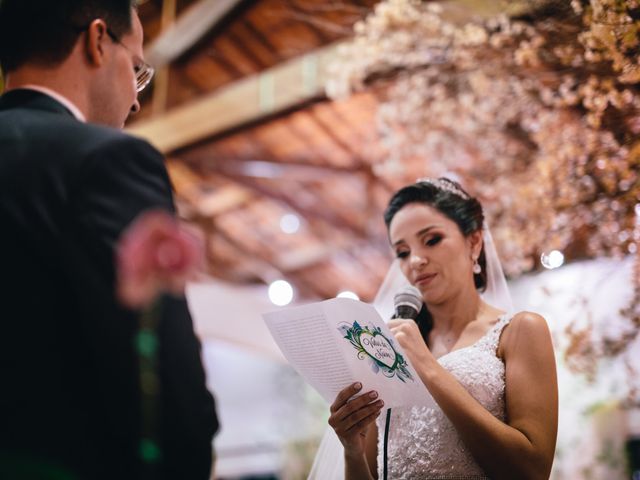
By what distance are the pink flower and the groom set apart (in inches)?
2.0

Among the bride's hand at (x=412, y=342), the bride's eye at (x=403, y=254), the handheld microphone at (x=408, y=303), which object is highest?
the bride's eye at (x=403, y=254)

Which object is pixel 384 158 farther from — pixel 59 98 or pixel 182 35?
pixel 59 98

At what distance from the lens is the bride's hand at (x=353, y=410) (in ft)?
5.51

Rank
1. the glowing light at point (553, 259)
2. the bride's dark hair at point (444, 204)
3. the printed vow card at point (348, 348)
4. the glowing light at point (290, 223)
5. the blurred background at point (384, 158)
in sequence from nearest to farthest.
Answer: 1. the printed vow card at point (348, 348)
2. the bride's dark hair at point (444, 204)
3. the blurred background at point (384, 158)
4. the glowing light at point (553, 259)
5. the glowing light at point (290, 223)

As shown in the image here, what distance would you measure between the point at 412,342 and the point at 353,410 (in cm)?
23

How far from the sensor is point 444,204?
2119mm

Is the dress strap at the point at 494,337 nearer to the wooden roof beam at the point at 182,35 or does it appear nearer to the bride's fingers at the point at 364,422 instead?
the bride's fingers at the point at 364,422

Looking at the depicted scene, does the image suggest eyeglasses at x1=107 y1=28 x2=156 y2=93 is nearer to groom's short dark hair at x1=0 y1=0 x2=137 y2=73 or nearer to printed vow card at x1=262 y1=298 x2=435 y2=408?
groom's short dark hair at x1=0 y1=0 x2=137 y2=73

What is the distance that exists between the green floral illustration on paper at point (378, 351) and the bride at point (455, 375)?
8 centimetres

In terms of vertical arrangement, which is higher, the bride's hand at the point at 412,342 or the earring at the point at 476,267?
the earring at the point at 476,267

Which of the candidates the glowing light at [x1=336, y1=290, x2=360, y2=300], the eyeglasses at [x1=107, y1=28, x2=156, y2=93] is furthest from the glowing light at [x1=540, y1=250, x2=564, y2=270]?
the eyeglasses at [x1=107, y1=28, x2=156, y2=93]

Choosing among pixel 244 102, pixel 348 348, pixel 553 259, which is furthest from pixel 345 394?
pixel 244 102

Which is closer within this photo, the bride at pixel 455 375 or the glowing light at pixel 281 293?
the bride at pixel 455 375

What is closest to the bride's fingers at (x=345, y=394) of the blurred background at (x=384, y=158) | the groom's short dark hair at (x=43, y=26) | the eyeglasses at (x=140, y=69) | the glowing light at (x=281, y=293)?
the eyeglasses at (x=140, y=69)
